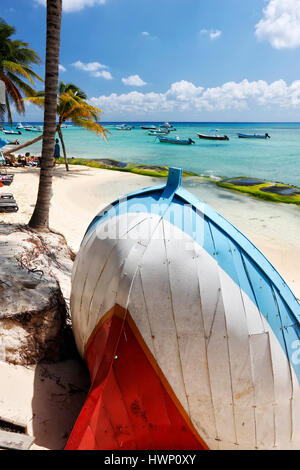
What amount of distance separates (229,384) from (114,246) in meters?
1.57

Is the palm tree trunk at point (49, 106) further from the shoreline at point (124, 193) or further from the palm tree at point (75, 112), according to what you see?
the palm tree at point (75, 112)

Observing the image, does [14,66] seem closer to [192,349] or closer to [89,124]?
[89,124]

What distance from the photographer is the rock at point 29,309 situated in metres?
3.78

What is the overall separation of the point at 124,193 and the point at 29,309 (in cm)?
1399

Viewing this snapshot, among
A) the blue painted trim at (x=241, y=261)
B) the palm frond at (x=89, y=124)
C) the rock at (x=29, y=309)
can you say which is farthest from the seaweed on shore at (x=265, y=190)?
the blue painted trim at (x=241, y=261)

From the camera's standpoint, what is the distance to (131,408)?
101 inches

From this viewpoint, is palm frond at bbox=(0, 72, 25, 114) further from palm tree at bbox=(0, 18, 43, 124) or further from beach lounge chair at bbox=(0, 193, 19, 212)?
beach lounge chair at bbox=(0, 193, 19, 212)

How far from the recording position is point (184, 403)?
2.50m

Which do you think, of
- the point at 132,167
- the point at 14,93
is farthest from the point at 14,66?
the point at 132,167

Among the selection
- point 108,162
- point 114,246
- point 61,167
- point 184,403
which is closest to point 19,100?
point 61,167

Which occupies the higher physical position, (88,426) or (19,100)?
(19,100)
